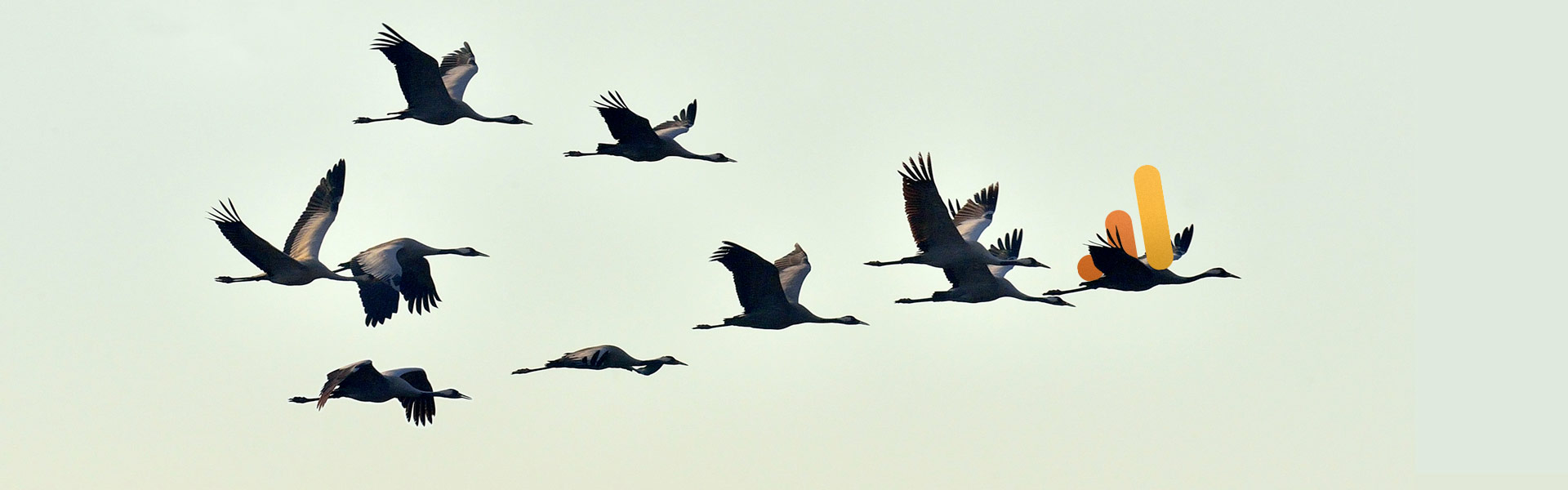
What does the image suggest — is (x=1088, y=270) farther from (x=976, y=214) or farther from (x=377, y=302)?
(x=377, y=302)

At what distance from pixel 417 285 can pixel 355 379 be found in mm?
6557

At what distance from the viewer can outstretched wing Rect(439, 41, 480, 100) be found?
4938 cm

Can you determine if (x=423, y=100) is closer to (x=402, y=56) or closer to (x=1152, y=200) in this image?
(x=402, y=56)

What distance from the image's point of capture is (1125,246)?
45156 mm

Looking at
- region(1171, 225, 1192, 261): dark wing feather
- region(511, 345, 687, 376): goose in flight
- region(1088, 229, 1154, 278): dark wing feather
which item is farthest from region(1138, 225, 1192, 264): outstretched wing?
region(511, 345, 687, 376): goose in flight

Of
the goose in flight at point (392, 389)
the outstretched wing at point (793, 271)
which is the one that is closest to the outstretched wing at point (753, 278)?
the outstretched wing at point (793, 271)

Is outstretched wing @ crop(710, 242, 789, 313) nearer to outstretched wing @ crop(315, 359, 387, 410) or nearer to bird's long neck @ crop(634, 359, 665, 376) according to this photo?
bird's long neck @ crop(634, 359, 665, 376)

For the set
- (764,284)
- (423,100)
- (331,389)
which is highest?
(423,100)

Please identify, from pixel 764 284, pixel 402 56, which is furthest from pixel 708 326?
pixel 402 56

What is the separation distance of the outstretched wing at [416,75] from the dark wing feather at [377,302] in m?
4.33

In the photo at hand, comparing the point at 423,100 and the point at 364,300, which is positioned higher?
the point at 423,100

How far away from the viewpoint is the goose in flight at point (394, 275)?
45.6 metres

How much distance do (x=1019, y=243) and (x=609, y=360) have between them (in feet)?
41.4

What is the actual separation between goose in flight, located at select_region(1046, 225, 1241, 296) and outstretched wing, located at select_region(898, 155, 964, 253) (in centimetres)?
306
